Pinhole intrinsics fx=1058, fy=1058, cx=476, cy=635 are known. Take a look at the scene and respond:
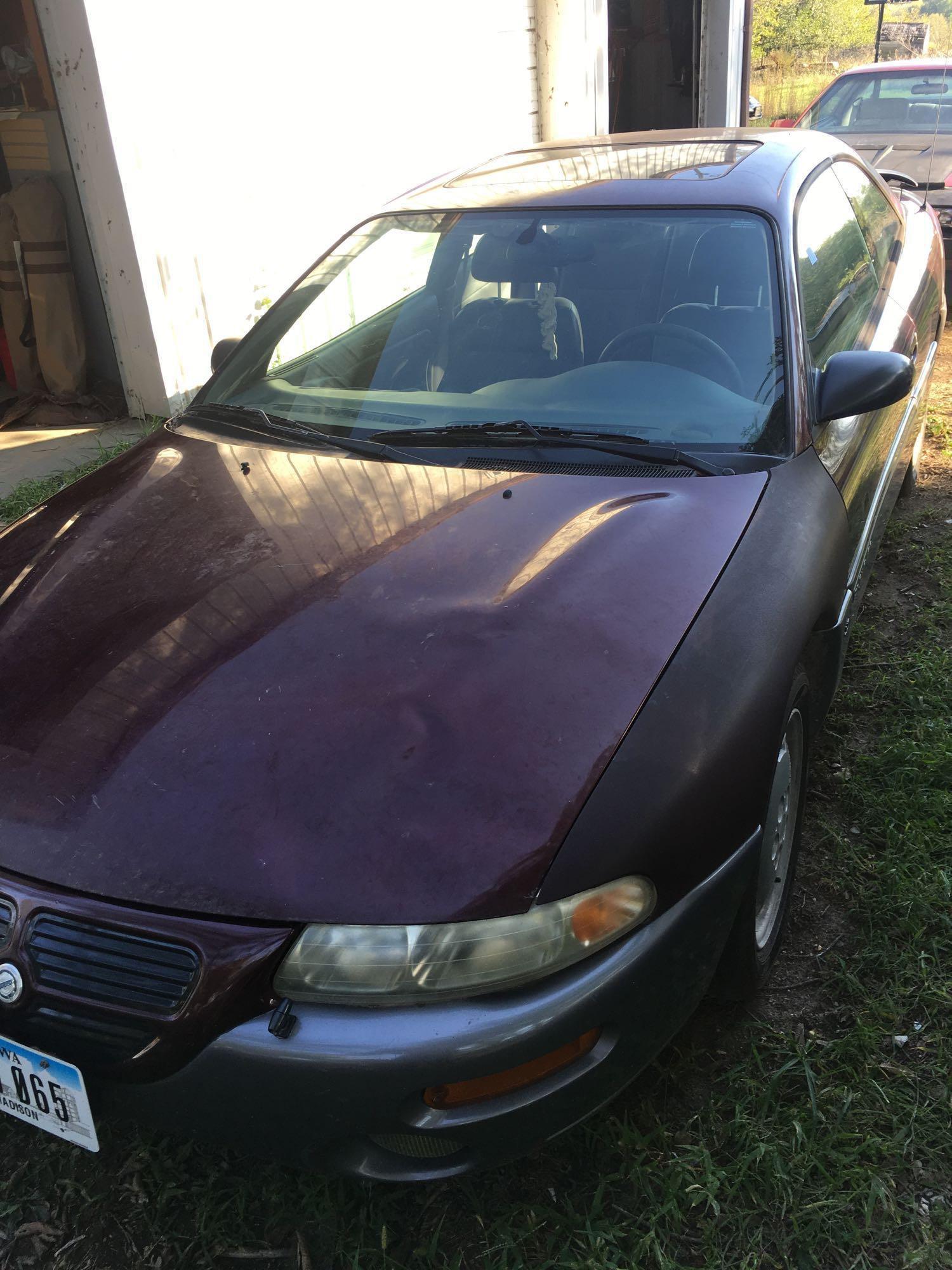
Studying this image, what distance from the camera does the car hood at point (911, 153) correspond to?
6.67m

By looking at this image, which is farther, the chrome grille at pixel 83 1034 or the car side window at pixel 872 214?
the car side window at pixel 872 214

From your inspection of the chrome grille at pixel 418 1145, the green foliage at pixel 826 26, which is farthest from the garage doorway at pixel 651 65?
the chrome grille at pixel 418 1145

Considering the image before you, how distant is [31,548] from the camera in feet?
7.43

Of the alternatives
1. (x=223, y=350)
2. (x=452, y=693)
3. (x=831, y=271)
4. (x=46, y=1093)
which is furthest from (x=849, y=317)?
(x=46, y=1093)

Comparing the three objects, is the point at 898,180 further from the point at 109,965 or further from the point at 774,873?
the point at 109,965

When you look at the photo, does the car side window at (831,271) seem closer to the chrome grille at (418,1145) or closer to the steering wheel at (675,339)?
the steering wheel at (675,339)

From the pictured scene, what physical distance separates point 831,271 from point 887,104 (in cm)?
527

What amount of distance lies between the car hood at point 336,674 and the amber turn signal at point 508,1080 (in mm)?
250

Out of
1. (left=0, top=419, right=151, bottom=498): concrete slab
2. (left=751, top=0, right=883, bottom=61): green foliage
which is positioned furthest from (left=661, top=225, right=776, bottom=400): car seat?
(left=751, top=0, right=883, bottom=61): green foliage

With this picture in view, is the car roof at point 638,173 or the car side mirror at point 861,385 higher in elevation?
the car roof at point 638,173

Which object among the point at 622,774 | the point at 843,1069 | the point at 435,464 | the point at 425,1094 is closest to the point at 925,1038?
the point at 843,1069

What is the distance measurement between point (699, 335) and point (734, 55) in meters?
8.76

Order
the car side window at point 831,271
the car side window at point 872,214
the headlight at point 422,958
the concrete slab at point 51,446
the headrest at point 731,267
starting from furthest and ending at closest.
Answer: the concrete slab at point 51,446 < the car side window at point 872,214 < the car side window at point 831,271 < the headrest at point 731,267 < the headlight at point 422,958

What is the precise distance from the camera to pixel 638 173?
287cm
